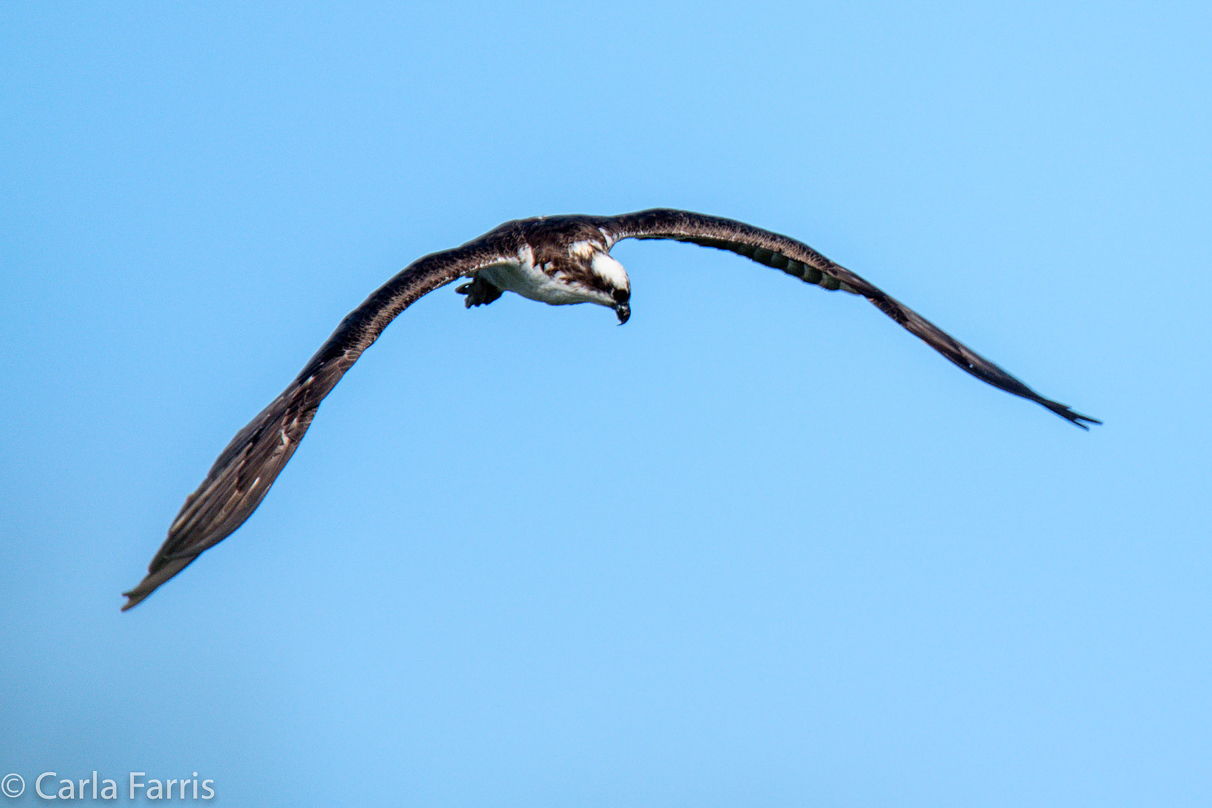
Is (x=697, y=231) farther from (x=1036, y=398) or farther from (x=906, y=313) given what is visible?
(x=1036, y=398)

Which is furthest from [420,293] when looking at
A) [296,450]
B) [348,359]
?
[296,450]

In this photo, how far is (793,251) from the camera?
16625mm

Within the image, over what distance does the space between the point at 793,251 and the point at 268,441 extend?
8001mm

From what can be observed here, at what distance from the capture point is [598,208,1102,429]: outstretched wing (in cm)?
1593

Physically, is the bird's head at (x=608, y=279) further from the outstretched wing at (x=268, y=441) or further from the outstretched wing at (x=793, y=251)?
the outstretched wing at (x=268, y=441)

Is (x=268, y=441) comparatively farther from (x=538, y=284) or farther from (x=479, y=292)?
(x=479, y=292)

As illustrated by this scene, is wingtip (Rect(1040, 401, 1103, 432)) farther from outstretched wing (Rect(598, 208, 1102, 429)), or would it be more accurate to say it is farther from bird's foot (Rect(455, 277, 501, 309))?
bird's foot (Rect(455, 277, 501, 309))

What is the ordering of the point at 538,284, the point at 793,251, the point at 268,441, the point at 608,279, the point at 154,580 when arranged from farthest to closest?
1. the point at 793,251
2. the point at 538,284
3. the point at 608,279
4. the point at 268,441
5. the point at 154,580

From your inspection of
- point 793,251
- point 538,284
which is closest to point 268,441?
point 538,284

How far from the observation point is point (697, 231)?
54.1 ft

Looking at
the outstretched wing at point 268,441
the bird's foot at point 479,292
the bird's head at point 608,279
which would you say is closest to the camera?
the outstretched wing at point 268,441

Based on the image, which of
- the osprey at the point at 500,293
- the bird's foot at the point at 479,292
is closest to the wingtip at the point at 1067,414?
the osprey at the point at 500,293

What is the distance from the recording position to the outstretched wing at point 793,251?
1593 cm

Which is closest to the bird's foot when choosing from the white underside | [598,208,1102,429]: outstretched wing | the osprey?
the osprey
